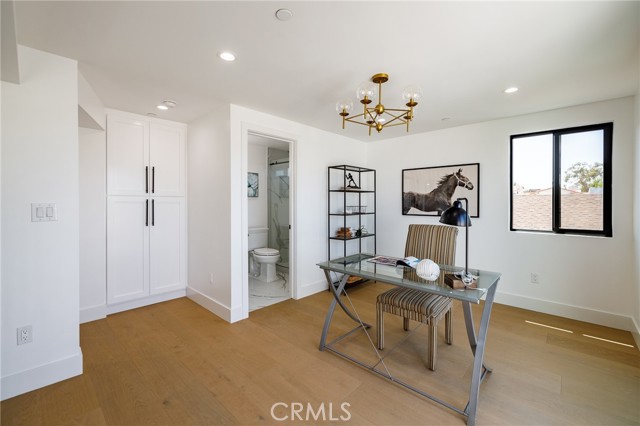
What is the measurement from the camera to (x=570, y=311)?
305 centimetres

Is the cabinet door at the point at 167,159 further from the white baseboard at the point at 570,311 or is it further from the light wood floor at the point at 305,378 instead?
the white baseboard at the point at 570,311

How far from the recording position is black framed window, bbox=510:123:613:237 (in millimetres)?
2916

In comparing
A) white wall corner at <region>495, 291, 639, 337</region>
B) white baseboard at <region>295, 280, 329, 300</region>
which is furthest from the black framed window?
white baseboard at <region>295, 280, 329, 300</region>

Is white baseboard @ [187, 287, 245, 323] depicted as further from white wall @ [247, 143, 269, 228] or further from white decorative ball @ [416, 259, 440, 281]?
white decorative ball @ [416, 259, 440, 281]

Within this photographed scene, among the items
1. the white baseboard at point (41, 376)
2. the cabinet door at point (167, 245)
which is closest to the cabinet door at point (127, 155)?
the cabinet door at point (167, 245)

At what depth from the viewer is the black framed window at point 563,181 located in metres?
2.92

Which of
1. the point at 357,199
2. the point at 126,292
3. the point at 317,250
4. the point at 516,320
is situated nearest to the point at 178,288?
the point at 126,292

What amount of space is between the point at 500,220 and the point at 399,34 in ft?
9.22

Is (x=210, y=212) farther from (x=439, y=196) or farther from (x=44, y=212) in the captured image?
(x=439, y=196)

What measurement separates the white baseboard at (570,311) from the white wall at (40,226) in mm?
4435

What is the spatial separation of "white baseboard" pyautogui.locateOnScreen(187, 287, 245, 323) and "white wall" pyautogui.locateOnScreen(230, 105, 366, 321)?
2cm

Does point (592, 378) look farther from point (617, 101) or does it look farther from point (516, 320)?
point (617, 101)

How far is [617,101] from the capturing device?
2795 mm
